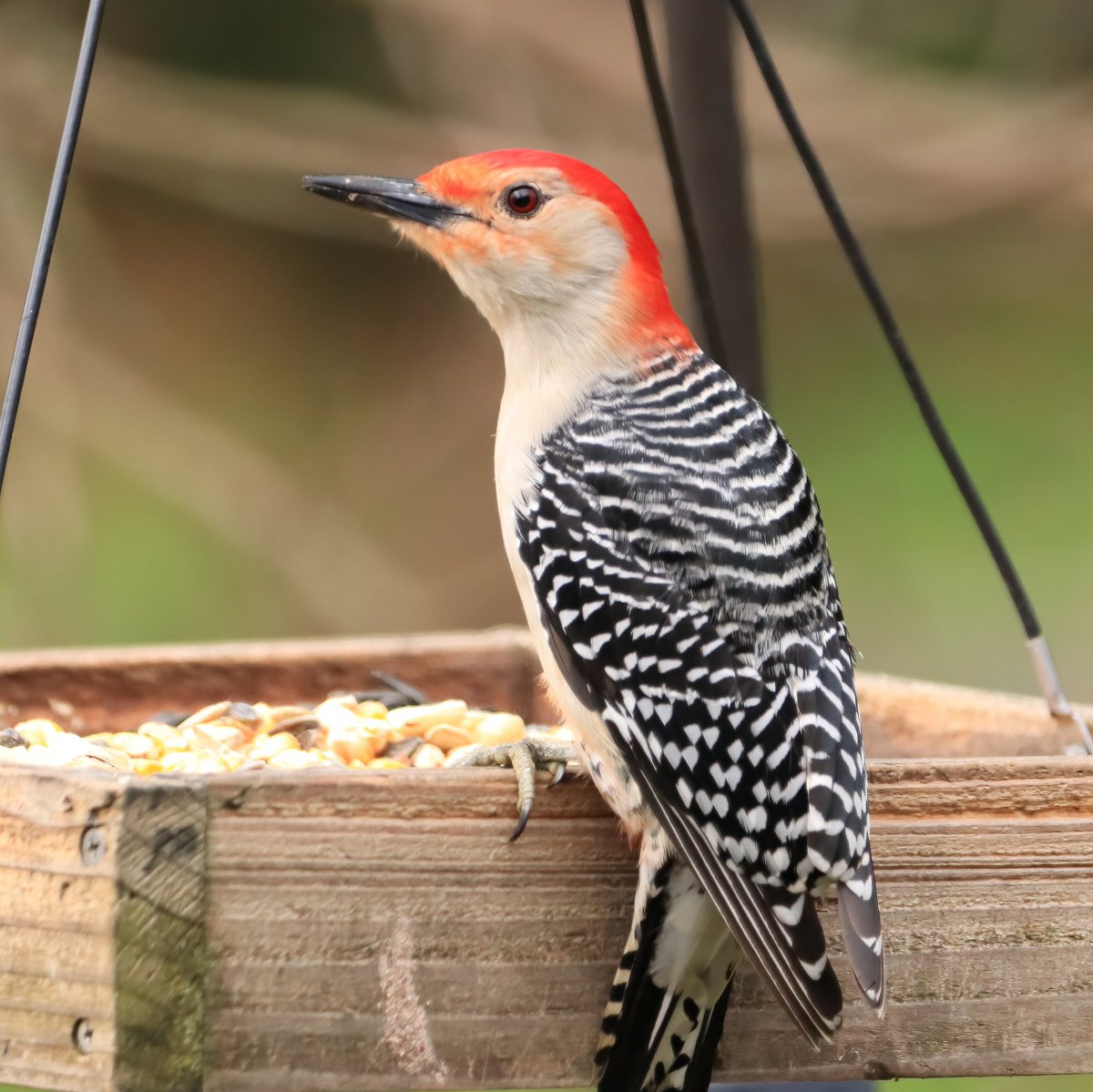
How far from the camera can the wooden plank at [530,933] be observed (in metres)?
1.90

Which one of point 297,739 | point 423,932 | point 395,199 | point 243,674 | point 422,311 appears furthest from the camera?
point 422,311

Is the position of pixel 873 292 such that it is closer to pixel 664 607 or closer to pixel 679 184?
pixel 679 184

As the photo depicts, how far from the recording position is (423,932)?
1955 mm

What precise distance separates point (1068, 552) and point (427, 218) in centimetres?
392

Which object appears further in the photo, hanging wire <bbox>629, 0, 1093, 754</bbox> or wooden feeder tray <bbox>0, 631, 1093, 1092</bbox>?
hanging wire <bbox>629, 0, 1093, 754</bbox>

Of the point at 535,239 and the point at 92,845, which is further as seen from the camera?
the point at 535,239

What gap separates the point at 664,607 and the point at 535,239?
74cm

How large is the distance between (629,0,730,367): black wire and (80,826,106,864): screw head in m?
1.52

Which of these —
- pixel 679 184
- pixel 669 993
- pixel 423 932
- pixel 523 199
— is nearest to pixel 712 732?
pixel 669 993

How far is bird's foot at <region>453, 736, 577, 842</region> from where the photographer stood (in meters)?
1.99

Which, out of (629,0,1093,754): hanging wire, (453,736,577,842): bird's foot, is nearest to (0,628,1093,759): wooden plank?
(629,0,1093,754): hanging wire

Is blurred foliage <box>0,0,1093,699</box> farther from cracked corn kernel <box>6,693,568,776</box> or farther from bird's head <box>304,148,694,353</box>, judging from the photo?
bird's head <box>304,148,694,353</box>

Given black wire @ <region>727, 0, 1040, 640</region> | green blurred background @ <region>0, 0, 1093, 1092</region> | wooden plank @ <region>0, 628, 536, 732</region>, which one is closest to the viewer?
black wire @ <region>727, 0, 1040, 640</region>

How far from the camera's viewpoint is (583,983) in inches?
79.2
